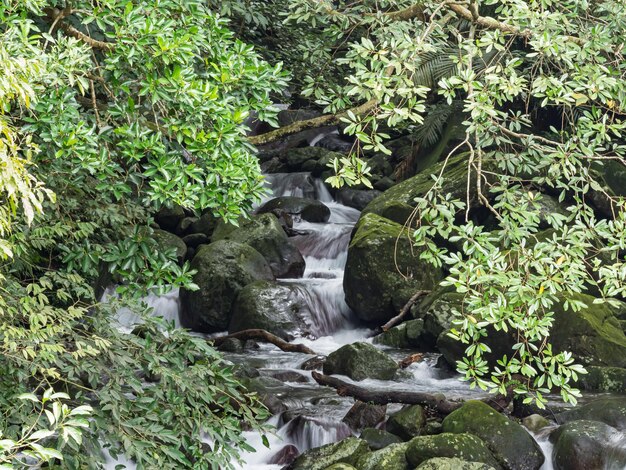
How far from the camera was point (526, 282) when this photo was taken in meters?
4.63

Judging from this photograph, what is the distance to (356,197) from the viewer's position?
56.6 ft

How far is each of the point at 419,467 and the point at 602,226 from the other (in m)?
2.83

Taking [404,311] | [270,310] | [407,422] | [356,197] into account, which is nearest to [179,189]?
A: [407,422]

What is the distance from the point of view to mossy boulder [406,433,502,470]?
22.6 feet

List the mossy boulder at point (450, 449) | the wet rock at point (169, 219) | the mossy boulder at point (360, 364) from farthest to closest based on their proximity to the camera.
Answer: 1. the wet rock at point (169, 219)
2. the mossy boulder at point (360, 364)
3. the mossy boulder at point (450, 449)

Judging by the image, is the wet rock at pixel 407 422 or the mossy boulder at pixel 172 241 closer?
the wet rock at pixel 407 422

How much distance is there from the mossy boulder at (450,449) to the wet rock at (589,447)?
64 cm

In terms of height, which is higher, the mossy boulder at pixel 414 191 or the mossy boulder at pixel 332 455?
the mossy boulder at pixel 414 191

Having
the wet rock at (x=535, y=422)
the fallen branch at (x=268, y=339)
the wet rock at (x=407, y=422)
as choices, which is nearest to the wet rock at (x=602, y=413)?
the wet rock at (x=535, y=422)

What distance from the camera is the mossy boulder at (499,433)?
23.5ft

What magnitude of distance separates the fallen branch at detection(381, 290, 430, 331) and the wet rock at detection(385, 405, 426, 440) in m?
3.68

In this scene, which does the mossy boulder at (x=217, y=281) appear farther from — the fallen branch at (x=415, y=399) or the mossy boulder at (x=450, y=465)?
the mossy boulder at (x=450, y=465)

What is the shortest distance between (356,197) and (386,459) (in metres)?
Result: 10.6

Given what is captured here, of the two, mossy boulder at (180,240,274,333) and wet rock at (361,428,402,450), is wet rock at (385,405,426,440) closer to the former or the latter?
wet rock at (361,428,402,450)
